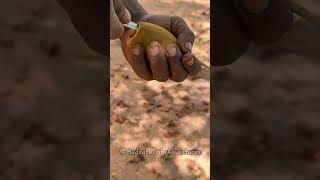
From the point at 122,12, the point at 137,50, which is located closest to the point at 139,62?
the point at 137,50

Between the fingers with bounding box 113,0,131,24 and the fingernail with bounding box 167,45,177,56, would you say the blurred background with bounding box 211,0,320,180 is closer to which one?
the fingernail with bounding box 167,45,177,56

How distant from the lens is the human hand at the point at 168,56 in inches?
49.4

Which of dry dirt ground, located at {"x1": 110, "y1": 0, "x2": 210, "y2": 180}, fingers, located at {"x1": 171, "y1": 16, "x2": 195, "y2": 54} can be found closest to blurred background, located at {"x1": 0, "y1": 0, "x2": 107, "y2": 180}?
dry dirt ground, located at {"x1": 110, "y1": 0, "x2": 210, "y2": 180}

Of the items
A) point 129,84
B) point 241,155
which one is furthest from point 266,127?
point 129,84

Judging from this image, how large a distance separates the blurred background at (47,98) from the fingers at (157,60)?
116 millimetres

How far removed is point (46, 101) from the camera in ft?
4.13

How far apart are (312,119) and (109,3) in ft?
1.75

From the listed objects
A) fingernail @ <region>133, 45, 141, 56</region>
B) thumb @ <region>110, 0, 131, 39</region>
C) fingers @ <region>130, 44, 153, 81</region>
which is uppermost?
thumb @ <region>110, 0, 131, 39</region>

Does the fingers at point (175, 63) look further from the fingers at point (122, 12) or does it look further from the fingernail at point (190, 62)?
the fingers at point (122, 12)

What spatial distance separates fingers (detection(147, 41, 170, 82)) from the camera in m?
1.25

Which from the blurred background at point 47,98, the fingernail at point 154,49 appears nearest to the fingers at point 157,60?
the fingernail at point 154,49

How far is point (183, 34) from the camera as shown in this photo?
127 centimetres

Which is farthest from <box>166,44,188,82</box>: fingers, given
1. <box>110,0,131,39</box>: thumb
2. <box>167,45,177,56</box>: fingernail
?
<box>110,0,131,39</box>: thumb

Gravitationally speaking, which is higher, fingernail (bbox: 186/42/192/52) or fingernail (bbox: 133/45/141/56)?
fingernail (bbox: 186/42/192/52)
